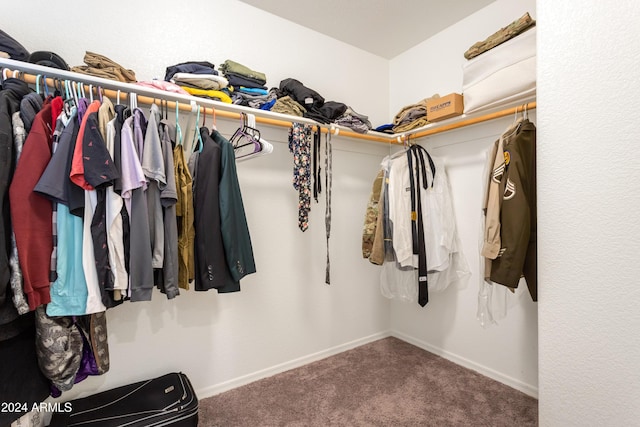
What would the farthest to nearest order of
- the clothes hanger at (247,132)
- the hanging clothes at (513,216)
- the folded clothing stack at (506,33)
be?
the clothes hanger at (247,132), the folded clothing stack at (506,33), the hanging clothes at (513,216)

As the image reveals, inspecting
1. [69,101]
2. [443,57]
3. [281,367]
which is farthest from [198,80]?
[281,367]

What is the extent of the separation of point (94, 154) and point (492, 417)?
231 centimetres

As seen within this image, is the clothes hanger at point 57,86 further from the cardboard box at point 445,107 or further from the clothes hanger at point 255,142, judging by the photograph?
the cardboard box at point 445,107

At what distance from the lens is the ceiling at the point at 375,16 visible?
210 cm

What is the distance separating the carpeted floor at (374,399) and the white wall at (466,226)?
0.15 meters

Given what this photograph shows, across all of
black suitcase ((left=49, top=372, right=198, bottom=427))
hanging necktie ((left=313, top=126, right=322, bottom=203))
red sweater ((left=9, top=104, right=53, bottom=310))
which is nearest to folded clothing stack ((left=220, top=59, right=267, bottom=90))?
hanging necktie ((left=313, top=126, right=322, bottom=203))

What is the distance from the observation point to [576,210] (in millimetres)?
985

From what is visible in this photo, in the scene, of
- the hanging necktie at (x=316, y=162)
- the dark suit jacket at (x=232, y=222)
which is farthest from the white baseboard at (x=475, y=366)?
the dark suit jacket at (x=232, y=222)

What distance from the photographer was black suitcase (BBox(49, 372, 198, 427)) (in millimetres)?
1461

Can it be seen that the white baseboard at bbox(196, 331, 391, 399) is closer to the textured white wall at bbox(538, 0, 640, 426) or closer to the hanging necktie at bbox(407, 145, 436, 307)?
the hanging necktie at bbox(407, 145, 436, 307)

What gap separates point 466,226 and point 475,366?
996mm

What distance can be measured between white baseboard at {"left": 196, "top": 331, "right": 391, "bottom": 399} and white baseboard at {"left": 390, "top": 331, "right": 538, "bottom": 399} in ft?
0.89

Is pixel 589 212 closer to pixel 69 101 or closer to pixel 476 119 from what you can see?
pixel 476 119

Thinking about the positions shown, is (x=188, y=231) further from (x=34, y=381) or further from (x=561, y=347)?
(x=561, y=347)
